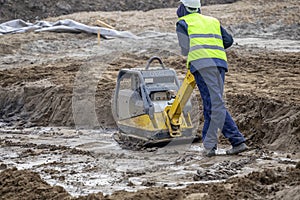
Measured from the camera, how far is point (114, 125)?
12062 millimetres

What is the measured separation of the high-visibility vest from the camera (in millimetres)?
8242

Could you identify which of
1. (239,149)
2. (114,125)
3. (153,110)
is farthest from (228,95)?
(239,149)

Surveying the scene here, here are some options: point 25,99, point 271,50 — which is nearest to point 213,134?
point 25,99

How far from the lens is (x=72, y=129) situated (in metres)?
12.2

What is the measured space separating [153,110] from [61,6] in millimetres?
19999

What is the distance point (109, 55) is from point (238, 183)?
38.0ft

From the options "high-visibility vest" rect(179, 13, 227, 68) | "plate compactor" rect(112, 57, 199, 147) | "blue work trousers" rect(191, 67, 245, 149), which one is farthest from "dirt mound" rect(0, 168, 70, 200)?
"high-visibility vest" rect(179, 13, 227, 68)

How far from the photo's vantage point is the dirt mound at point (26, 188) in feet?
21.8

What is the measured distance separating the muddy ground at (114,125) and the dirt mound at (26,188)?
0.01 meters

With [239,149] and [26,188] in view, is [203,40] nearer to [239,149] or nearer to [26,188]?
[239,149]

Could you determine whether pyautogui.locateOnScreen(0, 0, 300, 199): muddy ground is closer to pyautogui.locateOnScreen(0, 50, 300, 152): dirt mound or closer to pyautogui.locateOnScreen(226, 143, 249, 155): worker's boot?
pyautogui.locateOnScreen(0, 50, 300, 152): dirt mound

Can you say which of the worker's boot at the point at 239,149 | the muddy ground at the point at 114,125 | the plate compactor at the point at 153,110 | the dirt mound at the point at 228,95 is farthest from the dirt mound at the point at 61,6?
the worker's boot at the point at 239,149

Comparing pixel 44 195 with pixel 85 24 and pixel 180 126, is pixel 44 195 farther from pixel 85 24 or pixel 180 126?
pixel 85 24

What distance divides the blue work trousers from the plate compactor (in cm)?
46
